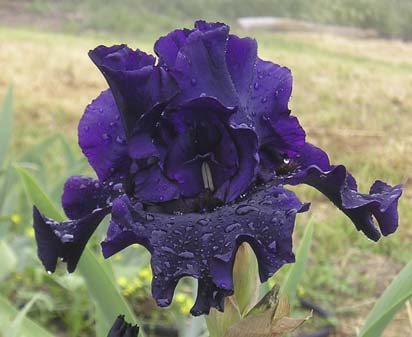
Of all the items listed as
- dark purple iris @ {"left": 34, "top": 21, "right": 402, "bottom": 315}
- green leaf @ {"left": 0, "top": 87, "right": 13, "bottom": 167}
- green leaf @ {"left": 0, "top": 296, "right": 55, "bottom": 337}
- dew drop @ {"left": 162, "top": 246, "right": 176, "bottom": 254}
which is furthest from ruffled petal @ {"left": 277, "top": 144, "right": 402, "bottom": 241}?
green leaf @ {"left": 0, "top": 87, "right": 13, "bottom": 167}

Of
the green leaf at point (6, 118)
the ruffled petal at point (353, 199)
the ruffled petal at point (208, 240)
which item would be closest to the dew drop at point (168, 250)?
the ruffled petal at point (208, 240)

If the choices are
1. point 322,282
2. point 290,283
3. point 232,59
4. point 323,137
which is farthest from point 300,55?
point 232,59

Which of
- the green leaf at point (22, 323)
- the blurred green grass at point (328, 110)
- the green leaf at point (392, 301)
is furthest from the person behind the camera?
the blurred green grass at point (328, 110)

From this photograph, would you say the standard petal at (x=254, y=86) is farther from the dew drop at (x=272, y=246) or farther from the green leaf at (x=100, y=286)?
the green leaf at (x=100, y=286)

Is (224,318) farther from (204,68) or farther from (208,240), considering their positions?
(204,68)

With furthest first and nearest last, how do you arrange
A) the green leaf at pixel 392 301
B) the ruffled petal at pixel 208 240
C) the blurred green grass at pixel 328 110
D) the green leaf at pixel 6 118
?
the blurred green grass at pixel 328 110 < the green leaf at pixel 6 118 < the green leaf at pixel 392 301 < the ruffled petal at pixel 208 240

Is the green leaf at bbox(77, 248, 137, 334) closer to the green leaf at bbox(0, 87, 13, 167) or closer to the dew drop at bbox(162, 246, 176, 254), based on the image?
the dew drop at bbox(162, 246, 176, 254)

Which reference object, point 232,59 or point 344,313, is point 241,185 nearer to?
point 232,59

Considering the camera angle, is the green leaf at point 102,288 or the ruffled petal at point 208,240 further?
the green leaf at point 102,288
